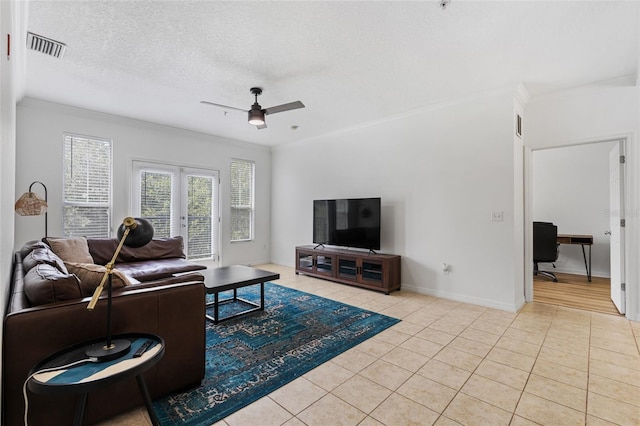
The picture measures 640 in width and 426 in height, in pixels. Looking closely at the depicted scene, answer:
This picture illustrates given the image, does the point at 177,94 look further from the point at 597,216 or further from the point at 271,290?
the point at 597,216

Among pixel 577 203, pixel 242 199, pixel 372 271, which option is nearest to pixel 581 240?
pixel 577 203

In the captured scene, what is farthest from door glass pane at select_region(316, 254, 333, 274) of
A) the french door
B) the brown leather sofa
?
the brown leather sofa

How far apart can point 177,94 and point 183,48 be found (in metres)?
1.19

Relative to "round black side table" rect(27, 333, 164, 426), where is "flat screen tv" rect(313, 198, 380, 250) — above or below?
above

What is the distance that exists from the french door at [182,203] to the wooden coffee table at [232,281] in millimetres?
2015

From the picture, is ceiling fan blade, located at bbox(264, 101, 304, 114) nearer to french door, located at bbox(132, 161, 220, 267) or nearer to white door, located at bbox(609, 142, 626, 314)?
french door, located at bbox(132, 161, 220, 267)

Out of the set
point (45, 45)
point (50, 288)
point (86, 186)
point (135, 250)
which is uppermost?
point (45, 45)

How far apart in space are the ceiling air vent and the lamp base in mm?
2633

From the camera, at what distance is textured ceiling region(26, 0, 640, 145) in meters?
2.20

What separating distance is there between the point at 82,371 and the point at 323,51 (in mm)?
2788

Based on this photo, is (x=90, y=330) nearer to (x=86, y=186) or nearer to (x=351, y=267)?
(x=351, y=267)

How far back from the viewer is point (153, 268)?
151 inches

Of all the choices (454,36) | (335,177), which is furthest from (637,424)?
(335,177)

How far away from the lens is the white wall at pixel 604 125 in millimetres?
3217
